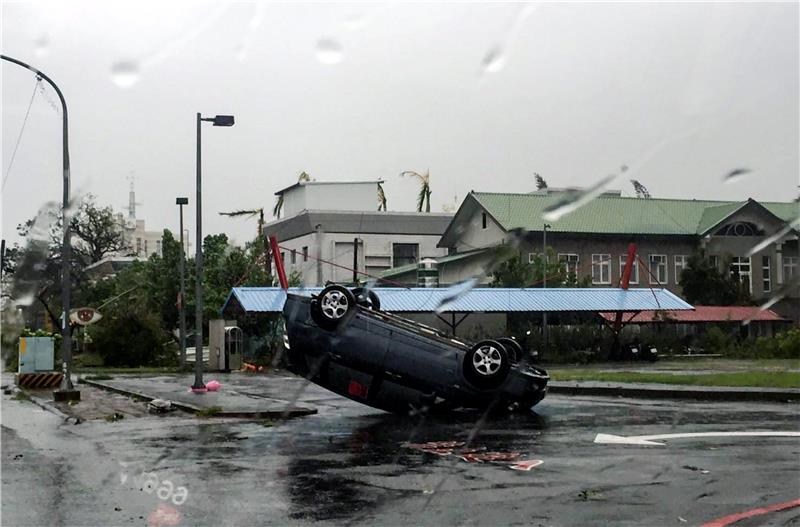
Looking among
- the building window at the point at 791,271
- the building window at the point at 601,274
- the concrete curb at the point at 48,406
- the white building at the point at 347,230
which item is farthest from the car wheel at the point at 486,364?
the building window at the point at 601,274

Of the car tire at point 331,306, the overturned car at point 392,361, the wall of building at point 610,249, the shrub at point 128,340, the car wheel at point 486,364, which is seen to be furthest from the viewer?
the shrub at point 128,340

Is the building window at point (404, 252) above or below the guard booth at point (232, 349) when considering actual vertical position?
above

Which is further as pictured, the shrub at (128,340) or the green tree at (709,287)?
the shrub at (128,340)

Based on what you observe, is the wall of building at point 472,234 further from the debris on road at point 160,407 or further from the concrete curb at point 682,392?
the debris on road at point 160,407

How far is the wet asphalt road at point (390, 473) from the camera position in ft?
27.1

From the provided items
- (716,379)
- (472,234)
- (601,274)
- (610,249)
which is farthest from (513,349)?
(601,274)

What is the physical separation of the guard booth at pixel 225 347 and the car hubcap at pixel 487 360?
29169mm

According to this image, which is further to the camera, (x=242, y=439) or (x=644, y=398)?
(x=644, y=398)

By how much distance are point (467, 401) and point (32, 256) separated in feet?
25.5

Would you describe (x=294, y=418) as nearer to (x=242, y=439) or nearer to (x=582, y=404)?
(x=242, y=439)

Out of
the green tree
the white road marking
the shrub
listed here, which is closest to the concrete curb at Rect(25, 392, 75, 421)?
the white road marking

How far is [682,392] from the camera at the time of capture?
22094mm

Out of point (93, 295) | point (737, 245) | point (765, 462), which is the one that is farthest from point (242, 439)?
point (93, 295)

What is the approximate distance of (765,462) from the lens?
11102 mm
